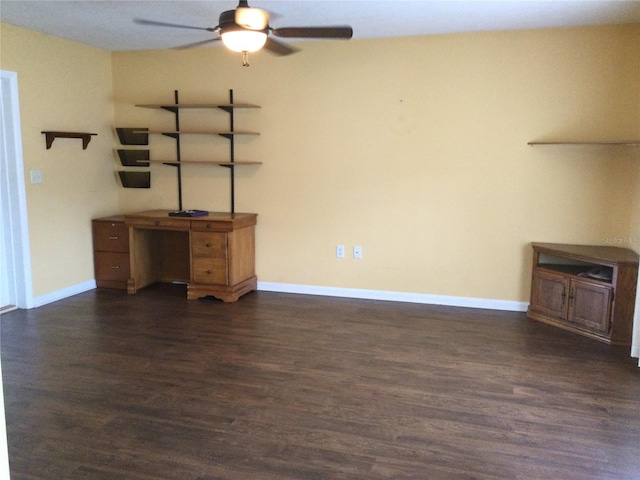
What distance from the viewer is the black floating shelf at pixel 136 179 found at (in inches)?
213

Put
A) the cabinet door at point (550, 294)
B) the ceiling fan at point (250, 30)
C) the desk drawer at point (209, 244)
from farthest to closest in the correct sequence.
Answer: the desk drawer at point (209, 244) < the cabinet door at point (550, 294) < the ceiling fan at point (250, 30)

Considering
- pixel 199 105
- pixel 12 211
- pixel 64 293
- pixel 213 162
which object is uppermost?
pixel 199 105

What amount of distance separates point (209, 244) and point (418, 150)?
6.80ft

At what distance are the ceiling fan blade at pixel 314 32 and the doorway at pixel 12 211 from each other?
2.64 m

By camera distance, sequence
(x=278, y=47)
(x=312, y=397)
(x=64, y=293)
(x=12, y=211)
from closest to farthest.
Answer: (x=312, y=397) → (x=278, y=47) → (x=12, y=211) → (x=64, y=293)

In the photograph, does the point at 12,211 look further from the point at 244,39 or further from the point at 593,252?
the point at 593,252

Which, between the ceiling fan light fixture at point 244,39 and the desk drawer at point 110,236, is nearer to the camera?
the ceiling fan light fixture at point 244,39

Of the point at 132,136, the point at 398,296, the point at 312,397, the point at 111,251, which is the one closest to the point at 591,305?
the point at 398,296

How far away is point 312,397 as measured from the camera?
2.88m

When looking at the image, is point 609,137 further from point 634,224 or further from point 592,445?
point 592,445

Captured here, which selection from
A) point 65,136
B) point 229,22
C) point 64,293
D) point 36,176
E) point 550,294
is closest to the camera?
point 229,22

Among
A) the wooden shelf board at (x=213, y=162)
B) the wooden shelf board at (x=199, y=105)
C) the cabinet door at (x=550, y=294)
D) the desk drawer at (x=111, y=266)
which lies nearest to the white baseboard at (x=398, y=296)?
the cabinet door at (x=550, y=294)

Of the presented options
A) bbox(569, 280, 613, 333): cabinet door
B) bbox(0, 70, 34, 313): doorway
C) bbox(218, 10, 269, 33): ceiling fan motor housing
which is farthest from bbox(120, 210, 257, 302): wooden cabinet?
bbox(569, 280, 613, 333): cabinet door

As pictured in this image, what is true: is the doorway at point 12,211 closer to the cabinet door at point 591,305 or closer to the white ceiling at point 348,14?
the white ceiling at point 348,14
